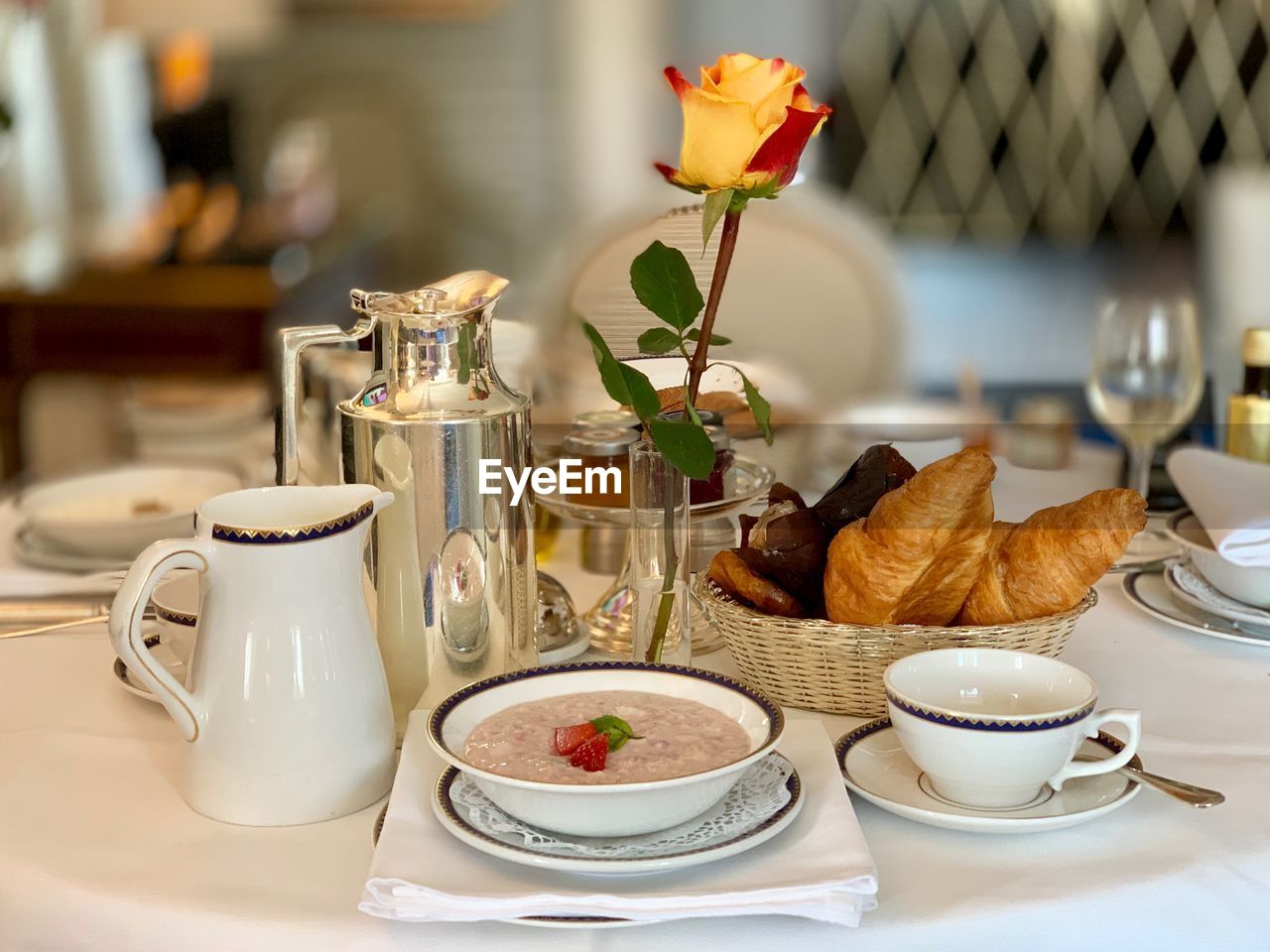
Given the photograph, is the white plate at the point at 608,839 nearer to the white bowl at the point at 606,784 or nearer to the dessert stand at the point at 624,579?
the white bowl at the point at 606,784

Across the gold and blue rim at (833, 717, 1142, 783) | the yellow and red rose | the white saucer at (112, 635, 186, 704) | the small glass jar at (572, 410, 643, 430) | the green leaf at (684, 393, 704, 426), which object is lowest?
the white saucer at (112, 635, 186, 704)

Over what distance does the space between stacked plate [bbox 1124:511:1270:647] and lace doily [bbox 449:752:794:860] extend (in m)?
0.40

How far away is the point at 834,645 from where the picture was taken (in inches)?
26.8

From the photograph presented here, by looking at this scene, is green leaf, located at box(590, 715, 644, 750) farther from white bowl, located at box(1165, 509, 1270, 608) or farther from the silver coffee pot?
white bowl, located at box(1165, 509, 1270, 608)

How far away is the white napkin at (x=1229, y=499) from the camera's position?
836mm

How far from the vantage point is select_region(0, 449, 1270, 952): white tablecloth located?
20.0 inches

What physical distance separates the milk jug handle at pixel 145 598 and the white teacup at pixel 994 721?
0.31 m

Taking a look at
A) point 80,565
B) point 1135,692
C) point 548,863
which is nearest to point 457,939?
point 548,863

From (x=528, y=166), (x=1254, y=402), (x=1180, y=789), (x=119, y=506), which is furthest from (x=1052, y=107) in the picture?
(x=1180, y=789)

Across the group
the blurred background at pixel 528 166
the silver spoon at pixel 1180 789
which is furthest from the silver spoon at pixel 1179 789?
the blurred background at pixel 528 166

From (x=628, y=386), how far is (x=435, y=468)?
10 centimetres

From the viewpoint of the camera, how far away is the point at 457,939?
502 millimetres

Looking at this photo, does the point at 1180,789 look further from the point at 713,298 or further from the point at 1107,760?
the point at 713,298

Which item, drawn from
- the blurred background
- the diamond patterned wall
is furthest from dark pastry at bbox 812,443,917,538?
the diamond patterned wall
